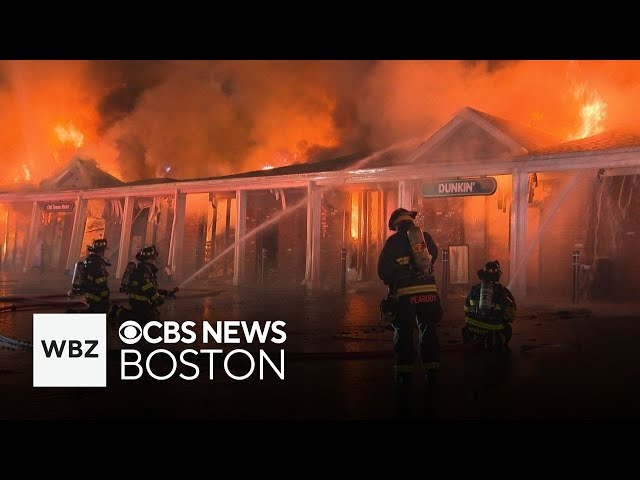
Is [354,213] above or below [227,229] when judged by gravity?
above

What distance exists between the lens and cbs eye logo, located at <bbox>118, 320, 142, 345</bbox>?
8.59 meters

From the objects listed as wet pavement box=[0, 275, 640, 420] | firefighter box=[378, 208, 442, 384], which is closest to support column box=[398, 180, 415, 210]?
wet pavement box=[0, 275, 640, 420]

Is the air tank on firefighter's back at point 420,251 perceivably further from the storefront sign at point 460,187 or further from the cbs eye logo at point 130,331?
the storefront sign at point 460,187

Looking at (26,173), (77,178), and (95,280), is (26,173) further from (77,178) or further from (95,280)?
(95,280)

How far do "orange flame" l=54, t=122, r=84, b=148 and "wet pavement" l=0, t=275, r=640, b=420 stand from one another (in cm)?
3558

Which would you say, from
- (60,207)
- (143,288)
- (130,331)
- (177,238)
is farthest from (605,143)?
(60,207)

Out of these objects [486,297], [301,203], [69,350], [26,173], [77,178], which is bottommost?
[69,350]

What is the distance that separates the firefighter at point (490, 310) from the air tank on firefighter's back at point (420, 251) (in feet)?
5.09

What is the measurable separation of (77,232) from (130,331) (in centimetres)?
1591

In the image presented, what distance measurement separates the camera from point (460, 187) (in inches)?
573

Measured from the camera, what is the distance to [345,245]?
64.3 feet

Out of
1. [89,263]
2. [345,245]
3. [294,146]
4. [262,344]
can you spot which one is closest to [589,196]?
[345,245]

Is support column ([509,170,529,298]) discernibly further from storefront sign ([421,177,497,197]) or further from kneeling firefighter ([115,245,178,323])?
kneeling firefighter ([115,245,178,323])

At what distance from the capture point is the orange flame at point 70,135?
140 feet
